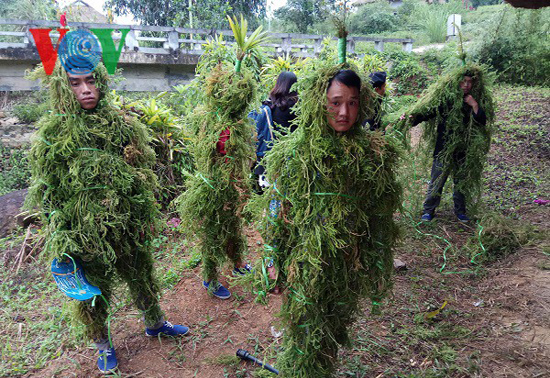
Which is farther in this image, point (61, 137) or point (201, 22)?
point (201, 22)

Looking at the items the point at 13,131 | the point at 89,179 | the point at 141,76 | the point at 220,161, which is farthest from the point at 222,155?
the point at 141,76

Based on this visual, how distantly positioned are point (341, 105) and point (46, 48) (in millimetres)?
2030

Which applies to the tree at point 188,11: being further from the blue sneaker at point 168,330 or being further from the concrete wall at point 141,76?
the blue sneaker at point 168,330

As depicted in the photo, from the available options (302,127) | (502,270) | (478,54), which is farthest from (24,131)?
(478,54)

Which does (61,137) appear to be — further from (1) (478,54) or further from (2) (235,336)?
(1) (478,54)

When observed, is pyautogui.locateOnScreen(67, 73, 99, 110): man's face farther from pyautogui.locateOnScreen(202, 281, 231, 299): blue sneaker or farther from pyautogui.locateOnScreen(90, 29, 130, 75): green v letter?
pyautogui.locateOnScreen(202, 281, 231, 299): blue sneaker

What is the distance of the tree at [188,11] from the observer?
14125 mm

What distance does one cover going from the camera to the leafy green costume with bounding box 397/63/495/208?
13.8 ft

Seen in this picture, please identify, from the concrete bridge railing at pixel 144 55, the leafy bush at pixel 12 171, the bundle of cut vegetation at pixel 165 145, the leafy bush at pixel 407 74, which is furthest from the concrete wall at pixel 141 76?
the leafy bush at pixel 407 74

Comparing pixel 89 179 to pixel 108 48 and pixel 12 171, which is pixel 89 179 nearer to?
pixel 108 48

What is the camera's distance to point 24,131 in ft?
32.6

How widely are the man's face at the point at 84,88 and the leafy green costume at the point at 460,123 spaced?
3395mm

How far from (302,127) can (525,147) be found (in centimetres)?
725

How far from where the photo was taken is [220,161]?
3.12m
